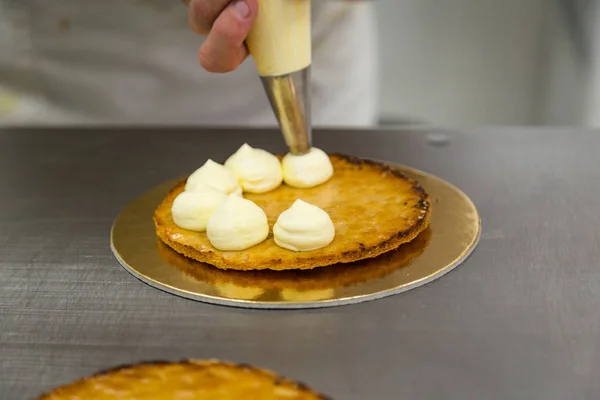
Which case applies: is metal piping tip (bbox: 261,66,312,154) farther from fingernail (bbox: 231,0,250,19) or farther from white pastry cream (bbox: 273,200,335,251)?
white pastry cream (bbox: 273,200,335,251)

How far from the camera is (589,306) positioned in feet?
2.80

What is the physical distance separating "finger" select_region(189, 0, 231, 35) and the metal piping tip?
13cm

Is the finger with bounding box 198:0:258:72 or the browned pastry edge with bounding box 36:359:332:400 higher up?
the finger with bounding box 198:0:258:72

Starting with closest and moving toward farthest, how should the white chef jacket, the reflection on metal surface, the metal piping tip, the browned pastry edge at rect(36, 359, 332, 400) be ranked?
the browned pastry edge at rect(36, 359, 332, 400) < the reflection on metal surface < the metal piping tip < the white chef jacket

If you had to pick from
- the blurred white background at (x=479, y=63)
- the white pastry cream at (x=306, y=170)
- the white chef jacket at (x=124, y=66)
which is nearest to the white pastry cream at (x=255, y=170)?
the white pastry cream at (x=306, y=170)

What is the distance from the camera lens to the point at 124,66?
1.68 metres

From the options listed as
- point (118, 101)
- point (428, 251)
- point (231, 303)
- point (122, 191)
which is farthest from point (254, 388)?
point (118, 101)

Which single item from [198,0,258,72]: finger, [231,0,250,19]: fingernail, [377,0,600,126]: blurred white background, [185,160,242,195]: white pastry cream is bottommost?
[377,0,600,126]: blurred white background

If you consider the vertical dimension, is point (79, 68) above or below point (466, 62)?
above

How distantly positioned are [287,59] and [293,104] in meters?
0.08

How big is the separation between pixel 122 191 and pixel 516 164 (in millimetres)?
764

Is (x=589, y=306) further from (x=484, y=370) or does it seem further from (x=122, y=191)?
(x=122, y=191)

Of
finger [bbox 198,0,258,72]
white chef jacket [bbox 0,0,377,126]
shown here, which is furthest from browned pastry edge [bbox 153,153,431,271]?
white chef jacket [bbox 0,0,377,126]

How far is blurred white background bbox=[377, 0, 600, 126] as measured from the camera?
9.12ft
